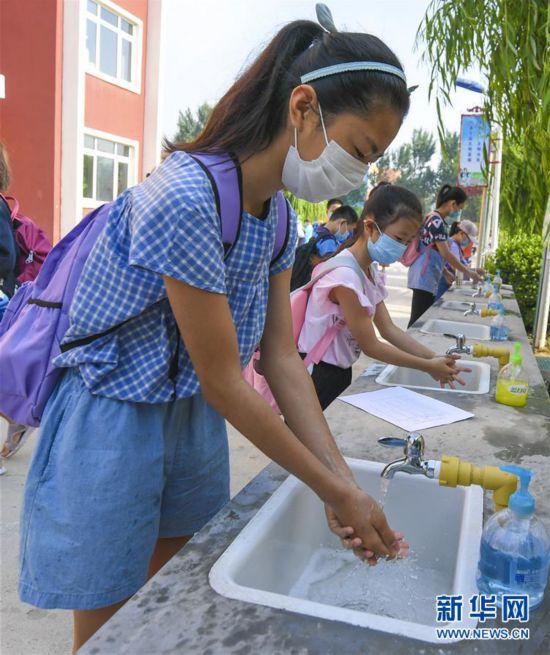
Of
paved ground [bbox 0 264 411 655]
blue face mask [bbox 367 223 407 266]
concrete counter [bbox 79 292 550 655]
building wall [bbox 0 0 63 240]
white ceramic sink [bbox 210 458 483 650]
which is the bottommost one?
paved ground [bbox 0 264 411 655]

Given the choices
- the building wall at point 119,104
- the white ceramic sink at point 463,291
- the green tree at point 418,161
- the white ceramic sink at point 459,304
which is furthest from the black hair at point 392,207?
the green tree at point 418,161

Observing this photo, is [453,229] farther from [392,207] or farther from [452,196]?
[392,207]

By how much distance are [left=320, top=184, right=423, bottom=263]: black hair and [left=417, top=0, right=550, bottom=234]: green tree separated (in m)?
0.91

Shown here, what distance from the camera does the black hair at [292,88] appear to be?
1101 millimetres

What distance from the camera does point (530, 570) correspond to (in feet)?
3.22

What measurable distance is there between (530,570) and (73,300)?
0.92 metres

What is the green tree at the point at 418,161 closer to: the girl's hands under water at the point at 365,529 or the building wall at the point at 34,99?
the building wall at the point at 34,99

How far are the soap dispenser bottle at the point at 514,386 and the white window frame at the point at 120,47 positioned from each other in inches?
476

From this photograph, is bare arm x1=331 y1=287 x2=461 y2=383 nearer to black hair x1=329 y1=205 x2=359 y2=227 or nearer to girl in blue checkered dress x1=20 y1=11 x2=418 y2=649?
girl in blue checkered dress x1=20 y1=11 x2=418 y2=649

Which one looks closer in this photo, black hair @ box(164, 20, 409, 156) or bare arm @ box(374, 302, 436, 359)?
black hair @ box(164, 20, 409, 156)

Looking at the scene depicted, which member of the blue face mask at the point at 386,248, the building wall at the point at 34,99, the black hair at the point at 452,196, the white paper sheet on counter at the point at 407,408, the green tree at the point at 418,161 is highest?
the green tree at the point at 418,161

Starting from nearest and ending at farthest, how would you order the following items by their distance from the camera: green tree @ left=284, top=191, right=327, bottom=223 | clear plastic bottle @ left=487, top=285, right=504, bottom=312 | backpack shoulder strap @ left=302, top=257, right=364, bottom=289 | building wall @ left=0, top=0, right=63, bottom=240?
backpack shoulder strap @ left=302, top=257, right=364, bottom=289 → clear plastic bottle @ left=487, top=285, right=504, bottom=312 → building wall @ left=0, top=0, right=63, bottom=240 → green tree @ left=284, top=191, right=327, bottom=223

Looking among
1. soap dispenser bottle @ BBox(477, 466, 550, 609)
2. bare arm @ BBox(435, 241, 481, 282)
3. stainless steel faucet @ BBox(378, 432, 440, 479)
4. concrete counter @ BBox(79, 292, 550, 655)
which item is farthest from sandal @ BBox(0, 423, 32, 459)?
bare arm @ BBox(435, 241, 481, 282)

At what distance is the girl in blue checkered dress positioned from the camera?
1095 mm
